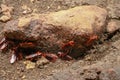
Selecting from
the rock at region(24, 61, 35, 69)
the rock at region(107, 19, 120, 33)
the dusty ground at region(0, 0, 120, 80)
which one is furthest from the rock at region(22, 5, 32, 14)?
the rock at region(107, 19, 120, 33)

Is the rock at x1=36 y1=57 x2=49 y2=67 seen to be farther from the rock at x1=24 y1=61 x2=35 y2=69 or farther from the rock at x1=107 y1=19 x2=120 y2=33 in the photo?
the rock at x1=107 y1=19 x2=120 y2=33

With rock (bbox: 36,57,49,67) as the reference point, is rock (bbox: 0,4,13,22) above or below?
above

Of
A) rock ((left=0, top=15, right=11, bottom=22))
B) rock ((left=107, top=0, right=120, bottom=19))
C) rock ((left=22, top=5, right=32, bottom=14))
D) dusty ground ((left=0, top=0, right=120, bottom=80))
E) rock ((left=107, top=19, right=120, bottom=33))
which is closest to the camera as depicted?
dusty ground ((left=0, top=0, right=120, bottom=80))

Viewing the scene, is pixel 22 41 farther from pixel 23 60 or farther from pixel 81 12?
pixel 81 12

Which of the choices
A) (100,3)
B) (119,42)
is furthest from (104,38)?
(100,3)

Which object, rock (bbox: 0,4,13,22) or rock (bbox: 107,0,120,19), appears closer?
rock (bbox: 107,0,120,19)

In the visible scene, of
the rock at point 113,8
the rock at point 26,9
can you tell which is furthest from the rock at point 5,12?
the rock at point 113,8

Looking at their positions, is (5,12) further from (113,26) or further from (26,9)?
(113,26)

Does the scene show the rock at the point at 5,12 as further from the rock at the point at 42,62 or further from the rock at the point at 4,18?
the rock at the point at 42,62
